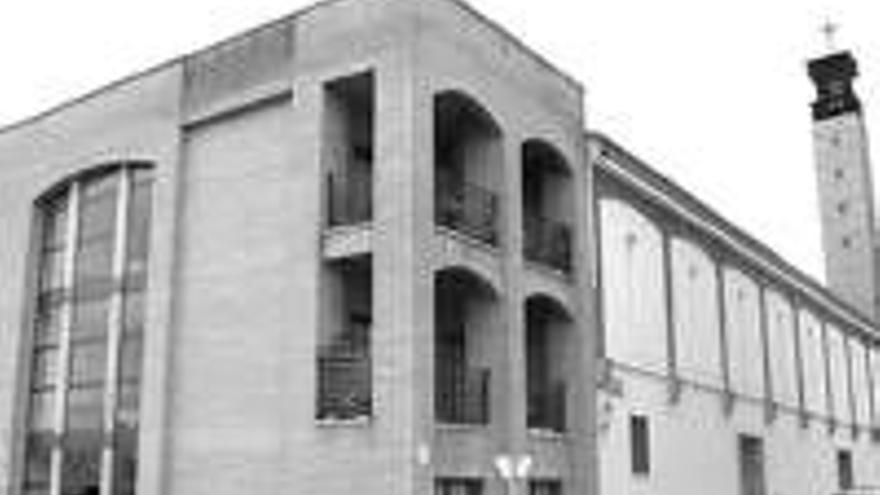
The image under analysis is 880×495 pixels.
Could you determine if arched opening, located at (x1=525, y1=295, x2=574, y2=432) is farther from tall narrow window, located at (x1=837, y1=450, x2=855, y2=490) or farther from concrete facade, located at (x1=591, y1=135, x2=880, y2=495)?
tall narrow window, located at (x1=837, y1=450, x2=855, y2=490)

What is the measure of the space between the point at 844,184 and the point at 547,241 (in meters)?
43.0

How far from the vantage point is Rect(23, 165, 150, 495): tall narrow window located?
2430 centimetres

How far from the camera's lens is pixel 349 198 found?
21.6 meters

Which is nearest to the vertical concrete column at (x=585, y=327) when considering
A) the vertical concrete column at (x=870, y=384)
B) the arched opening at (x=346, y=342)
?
the arched opening at (x=346, y=342)

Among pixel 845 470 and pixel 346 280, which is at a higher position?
pixel 346 280

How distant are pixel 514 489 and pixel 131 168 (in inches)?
432

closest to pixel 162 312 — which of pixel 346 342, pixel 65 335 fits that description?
pixel 65 335

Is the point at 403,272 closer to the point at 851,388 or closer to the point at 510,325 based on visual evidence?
the point at 510,325

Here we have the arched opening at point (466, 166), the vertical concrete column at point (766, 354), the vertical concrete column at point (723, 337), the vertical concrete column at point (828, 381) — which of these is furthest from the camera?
the vertical concrete column at point (828, 381)

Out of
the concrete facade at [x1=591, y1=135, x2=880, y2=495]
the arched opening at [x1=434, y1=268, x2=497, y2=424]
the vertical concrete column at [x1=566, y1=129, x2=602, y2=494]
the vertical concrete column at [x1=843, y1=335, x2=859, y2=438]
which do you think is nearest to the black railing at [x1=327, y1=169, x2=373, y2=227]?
the arched opening at [x1=434, y1=268, x2=497, y2=424]

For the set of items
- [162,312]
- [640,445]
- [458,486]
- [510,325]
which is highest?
[162,312]

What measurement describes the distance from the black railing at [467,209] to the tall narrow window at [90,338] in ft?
22.5

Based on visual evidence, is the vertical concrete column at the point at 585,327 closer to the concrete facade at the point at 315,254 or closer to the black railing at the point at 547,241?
the concrete facade at the point at 315,254

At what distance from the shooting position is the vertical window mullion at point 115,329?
947 inches
